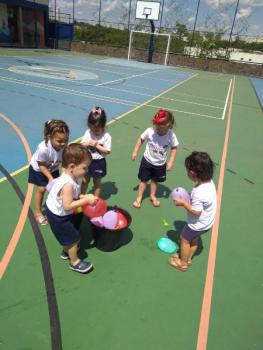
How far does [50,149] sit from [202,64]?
30.9 metres

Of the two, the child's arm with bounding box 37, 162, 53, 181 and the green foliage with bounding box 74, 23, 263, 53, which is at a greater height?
the green foliage with bounding box 74, 23, 263, 53

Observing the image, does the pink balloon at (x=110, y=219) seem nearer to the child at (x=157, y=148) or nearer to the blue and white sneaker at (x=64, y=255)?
the blue and white sneaker at (x=64, y=255)

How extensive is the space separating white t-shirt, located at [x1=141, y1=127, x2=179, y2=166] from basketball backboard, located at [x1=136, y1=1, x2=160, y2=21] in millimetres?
30203

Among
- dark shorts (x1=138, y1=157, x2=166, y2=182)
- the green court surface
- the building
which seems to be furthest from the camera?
the building

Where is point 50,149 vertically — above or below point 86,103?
above

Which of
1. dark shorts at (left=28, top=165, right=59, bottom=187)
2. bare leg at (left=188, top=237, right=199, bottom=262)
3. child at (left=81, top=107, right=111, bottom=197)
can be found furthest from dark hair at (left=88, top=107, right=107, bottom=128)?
bare leg at (left=188, top=237, right=199, bottom=262)

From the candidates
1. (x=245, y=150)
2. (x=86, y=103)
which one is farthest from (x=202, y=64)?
(x=245, y=150)

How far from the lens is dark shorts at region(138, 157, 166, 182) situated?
15.2ft

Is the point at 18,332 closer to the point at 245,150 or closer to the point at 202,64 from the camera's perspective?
the point at 245,150

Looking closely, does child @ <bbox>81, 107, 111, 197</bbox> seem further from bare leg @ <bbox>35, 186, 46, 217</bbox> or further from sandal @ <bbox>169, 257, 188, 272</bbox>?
sandal @ <bbox>169, 257, 188, 272</bbox>

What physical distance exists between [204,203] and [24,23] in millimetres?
35159

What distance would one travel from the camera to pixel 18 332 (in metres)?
2.61

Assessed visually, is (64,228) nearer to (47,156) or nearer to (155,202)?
(47,156)

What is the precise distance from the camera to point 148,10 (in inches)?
1210
